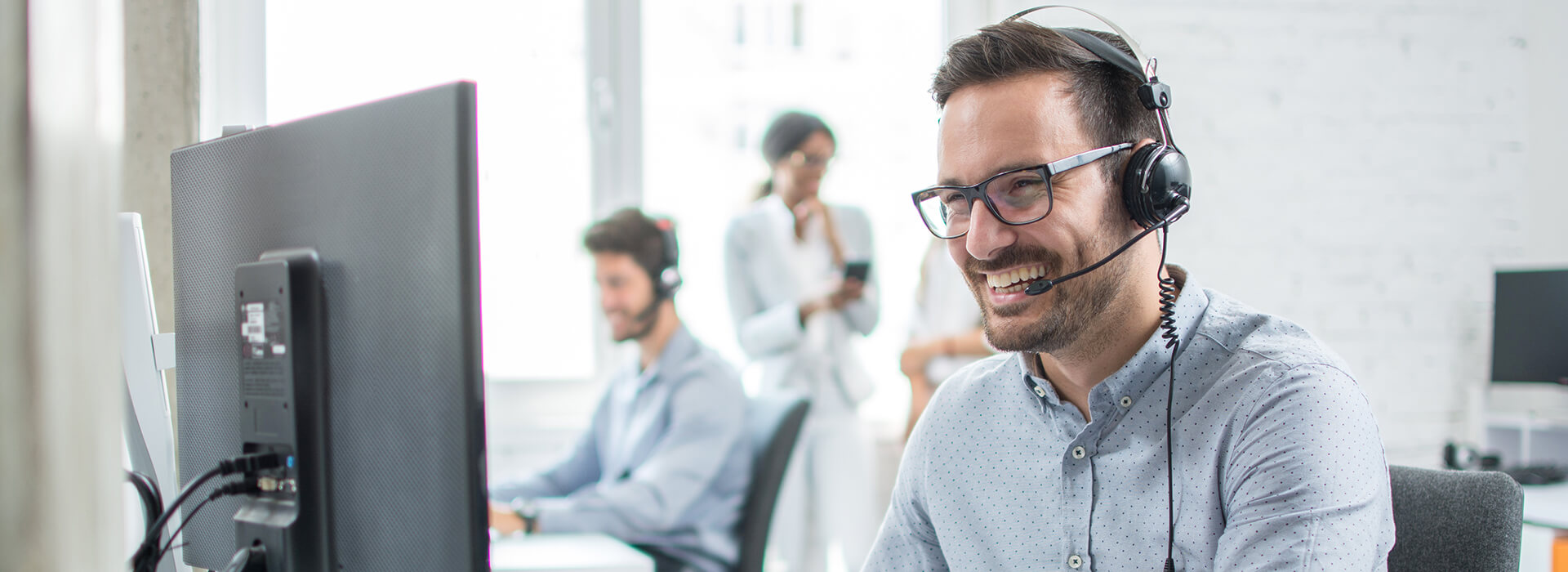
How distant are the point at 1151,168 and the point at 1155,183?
0.01 metres

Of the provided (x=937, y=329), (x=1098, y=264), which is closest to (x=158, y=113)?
(x=1098, y=264)

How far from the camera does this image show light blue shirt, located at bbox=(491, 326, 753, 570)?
182cm

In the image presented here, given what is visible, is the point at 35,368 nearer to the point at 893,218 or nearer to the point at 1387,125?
the point at 893,218

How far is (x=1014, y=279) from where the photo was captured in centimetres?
98

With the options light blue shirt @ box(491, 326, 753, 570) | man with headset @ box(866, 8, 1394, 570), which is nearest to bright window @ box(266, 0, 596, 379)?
light blue shirt @ box(491, 326, 753, 570)

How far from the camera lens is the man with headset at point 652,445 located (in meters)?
1.82

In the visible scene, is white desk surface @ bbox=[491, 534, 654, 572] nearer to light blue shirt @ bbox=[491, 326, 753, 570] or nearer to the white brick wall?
light blue shirt @ bbox=[491, 326, 753, 570]

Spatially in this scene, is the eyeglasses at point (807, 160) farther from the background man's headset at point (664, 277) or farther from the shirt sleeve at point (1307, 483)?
the shirt sleeve at point (1307, 483)

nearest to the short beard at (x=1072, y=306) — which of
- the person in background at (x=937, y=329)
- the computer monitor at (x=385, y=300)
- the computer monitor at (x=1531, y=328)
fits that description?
the computer monitor at (x=385, y=300)

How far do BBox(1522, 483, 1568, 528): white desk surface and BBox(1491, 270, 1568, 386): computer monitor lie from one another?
50cm

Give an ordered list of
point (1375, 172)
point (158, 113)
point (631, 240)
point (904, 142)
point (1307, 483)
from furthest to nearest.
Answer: point (1375, 172) → point (904, 142) → point (631, 240) → point (158, 113) → point (1307, 483)

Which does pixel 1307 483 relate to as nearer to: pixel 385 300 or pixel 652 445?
pixel 385 300

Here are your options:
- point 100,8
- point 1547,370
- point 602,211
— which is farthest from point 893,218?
point 100,8

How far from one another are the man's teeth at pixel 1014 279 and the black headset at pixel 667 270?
121 cm
